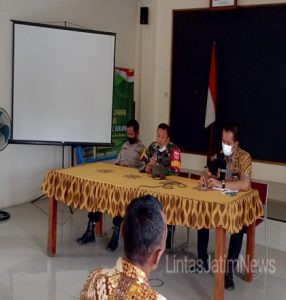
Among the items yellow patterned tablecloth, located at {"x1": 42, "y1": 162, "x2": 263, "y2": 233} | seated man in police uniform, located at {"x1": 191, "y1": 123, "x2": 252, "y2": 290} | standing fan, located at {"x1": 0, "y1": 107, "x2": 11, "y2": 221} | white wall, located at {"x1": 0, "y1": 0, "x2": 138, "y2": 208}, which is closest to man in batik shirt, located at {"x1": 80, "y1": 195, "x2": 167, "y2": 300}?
yellow patterned tablecloth, located at {"x1": 42, "y1": 162, "x2": 263, "y2": 233}

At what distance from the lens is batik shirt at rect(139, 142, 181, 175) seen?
4.02 meters

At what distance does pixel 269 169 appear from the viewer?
5.83 meters

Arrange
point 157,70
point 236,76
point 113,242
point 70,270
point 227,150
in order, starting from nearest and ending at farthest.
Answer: point 227,150, point 70,270, point 113,242, point 236,76, point 157,70

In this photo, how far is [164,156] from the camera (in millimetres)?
4109

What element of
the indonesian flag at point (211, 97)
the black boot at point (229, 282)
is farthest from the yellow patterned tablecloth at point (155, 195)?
the indonesian flag at point (211, 97)

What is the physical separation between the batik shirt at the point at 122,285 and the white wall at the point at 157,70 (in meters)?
5.15

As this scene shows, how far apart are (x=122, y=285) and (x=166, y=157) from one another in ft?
9.39

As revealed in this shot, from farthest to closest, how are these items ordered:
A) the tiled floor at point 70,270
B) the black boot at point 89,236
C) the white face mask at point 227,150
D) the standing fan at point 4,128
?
1. the standing fan at point 4,128
2. the black boot at point 89,236
3. the white face mask at point 227,150
4. the tiled floor at point 70,270

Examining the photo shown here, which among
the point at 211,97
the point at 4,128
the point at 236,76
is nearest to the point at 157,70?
the point at 211,97

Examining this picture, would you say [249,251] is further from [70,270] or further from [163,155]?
[70,270]

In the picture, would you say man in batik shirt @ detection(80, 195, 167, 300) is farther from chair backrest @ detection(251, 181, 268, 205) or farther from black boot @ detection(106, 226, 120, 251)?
black boot @ detection(106, 226, 120, 251)

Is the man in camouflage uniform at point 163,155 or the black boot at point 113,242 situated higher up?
the man in camouflage uniform at point 163,155

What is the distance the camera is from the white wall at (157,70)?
649 centimetres

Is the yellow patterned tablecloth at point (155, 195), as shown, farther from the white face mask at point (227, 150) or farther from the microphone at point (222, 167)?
the white face mask at point (227, 150)
